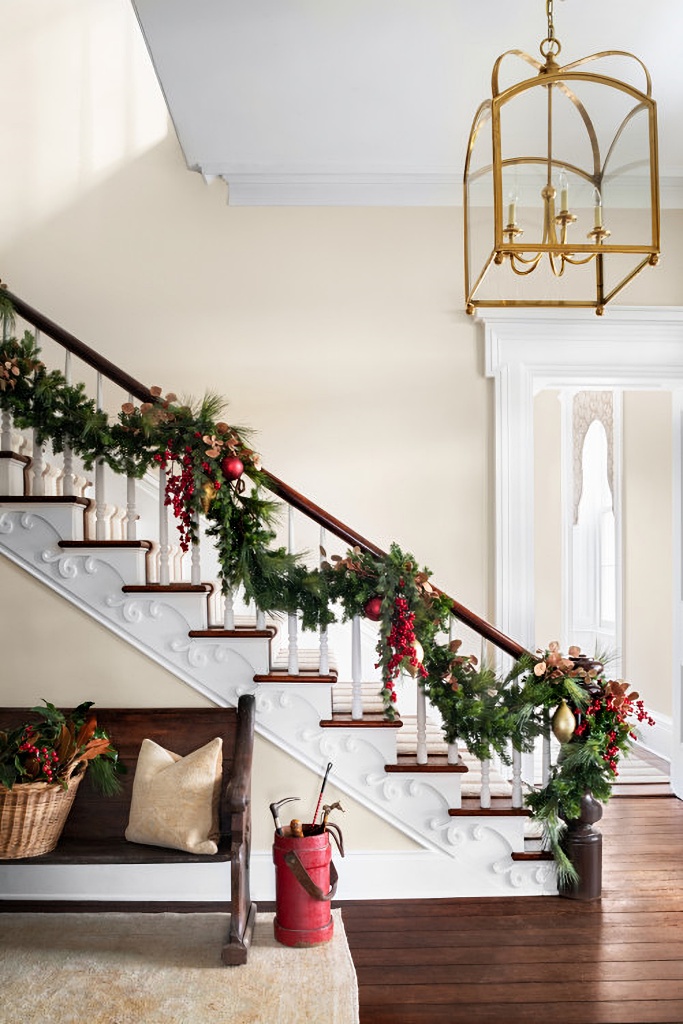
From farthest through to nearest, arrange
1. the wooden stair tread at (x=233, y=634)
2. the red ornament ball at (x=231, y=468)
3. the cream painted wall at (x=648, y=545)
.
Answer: the cream painted wall at (x=648, y=545) → the wooden stair tread at (x=233, y=634) → the red ornament ball at (x=231, y=468)

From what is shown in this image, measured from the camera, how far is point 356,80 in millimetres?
4309

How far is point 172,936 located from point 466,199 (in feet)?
9.41

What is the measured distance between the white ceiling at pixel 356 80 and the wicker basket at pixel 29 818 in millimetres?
3205

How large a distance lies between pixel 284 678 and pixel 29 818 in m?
1.17

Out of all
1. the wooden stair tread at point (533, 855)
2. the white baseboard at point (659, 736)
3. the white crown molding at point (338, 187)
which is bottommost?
the white baseboard at point (659, 736)

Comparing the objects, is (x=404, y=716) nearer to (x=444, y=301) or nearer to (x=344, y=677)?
(x=344, y=677)

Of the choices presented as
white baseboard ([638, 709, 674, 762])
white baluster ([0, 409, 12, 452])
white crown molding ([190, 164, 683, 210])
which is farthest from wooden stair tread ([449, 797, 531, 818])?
white crown molding ([190, 164, 683, 210])

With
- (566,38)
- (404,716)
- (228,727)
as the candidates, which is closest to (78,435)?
(228,727)

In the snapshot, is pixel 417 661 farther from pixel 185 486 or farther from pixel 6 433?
pixel 6 433

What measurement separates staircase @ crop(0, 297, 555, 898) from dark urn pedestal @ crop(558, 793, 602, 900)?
124 millimetres

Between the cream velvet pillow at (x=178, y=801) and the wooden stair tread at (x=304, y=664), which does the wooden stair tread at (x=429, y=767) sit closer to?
the wooden stair tread at (x=304, y=664)

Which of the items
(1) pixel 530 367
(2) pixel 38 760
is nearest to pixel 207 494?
(2) pixel 38 760

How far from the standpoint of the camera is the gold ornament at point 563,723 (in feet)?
12.3

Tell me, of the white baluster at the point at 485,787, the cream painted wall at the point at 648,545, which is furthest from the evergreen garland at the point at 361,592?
the cream painted wall at the point at 648,545
